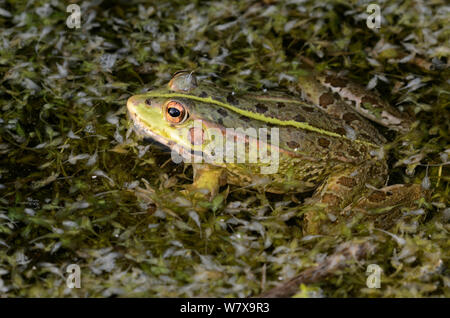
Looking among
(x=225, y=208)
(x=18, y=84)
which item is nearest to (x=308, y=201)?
(x=225, y=208)

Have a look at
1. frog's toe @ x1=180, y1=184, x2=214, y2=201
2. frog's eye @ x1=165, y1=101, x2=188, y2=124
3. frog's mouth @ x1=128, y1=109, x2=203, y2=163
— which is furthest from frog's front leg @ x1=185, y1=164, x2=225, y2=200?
frog's eye @ x1=165, y1=101, x2=188, y2=124

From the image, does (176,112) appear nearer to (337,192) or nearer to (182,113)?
(182,113)

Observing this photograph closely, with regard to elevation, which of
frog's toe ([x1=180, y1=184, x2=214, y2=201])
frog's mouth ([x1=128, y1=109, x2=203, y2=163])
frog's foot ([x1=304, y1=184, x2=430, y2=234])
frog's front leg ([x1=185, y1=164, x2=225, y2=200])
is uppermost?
frog's mouth ([x1=128, y1=109, x2=203, y2=163])

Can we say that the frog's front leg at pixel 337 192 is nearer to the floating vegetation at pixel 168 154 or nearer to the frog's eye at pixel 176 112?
the floating vegetation at pixel 168 154

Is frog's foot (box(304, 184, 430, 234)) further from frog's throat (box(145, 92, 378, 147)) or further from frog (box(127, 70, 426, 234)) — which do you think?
frog's throat (box(145, 92, 378, 147))

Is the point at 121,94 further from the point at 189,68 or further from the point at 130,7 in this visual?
the point at 130,7

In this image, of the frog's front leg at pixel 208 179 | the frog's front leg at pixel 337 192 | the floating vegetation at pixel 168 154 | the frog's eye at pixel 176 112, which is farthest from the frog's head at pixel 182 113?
the frog's front leg at pixel 337 192

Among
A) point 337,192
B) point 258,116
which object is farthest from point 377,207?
point 258,116
